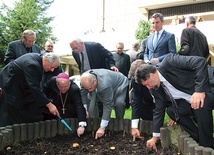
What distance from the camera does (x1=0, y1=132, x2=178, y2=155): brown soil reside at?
347cm

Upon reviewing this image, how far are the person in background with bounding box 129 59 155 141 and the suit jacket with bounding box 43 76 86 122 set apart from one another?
75 centimetres

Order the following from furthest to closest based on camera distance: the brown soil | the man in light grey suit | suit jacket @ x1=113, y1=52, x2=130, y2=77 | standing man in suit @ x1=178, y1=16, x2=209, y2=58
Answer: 1. suit jacket @ x1=113, y1=52, x2=130, y2=77
2. standing man in suit @ x1=178, y1=16, x2=209, y2=58
3. the man in light grey suit
4. the brown soil

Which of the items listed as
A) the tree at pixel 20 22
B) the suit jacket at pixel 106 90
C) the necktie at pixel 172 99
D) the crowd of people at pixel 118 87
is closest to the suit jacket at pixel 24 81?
the crowd of people at pixel 118 87

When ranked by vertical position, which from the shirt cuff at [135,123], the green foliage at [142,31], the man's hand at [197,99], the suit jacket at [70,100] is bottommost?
the shirt cuff at [135,123]

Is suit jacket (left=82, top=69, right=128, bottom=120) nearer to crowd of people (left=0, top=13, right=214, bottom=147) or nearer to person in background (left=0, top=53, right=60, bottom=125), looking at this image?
crowd of people (left=0, top=13, right=214, bottom=147)

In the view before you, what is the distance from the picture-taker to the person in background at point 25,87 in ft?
12.7

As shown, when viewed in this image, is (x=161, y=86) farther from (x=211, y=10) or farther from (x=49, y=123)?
(x=211, y=10)

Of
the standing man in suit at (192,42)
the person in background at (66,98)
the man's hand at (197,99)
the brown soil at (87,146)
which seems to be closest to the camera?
the man's hand at (197,99)

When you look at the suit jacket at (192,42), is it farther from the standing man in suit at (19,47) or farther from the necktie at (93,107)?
the standing man in suit at (19,47)

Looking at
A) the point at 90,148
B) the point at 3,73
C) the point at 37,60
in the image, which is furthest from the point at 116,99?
the point at 3,73

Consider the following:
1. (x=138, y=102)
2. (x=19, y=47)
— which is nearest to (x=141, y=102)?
(x=138, y=102)

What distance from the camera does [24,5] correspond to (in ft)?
41.7

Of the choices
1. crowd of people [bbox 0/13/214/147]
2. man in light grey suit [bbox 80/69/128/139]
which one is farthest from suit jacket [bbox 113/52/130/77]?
man in light grey suit [bbox 80/69/128/139]

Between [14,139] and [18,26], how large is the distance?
930 cm
